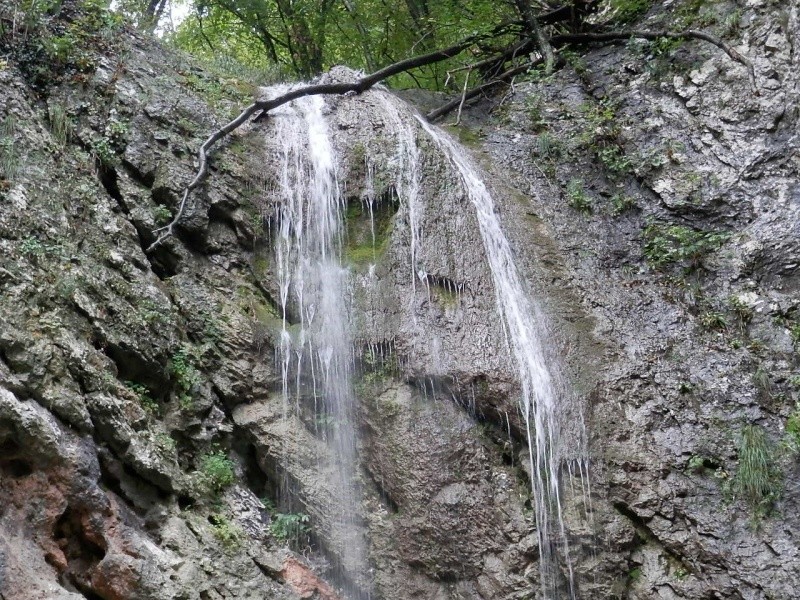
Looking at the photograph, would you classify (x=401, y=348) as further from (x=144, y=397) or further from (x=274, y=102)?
(x=274, y=102)

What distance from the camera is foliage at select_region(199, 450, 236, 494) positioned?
5.30m

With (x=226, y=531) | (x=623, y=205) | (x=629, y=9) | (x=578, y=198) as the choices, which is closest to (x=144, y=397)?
(x=226, y=531)

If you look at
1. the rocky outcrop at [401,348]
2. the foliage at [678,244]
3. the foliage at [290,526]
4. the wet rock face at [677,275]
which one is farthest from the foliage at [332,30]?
the foliage at [290,526]

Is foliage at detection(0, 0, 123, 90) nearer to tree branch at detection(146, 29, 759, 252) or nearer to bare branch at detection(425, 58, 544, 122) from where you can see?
tree branch at detection(146, 29, 759, 252)

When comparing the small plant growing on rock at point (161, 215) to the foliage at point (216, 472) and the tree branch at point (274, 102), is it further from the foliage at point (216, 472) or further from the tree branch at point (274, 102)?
the foliage at point (216, 472)

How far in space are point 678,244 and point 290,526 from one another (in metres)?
4.60

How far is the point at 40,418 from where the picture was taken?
13.8 feet

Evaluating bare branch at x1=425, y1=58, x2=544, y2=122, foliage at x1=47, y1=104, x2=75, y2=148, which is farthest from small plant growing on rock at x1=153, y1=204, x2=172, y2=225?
bare branch at x1=425, y1=58, x2=544, y2=122

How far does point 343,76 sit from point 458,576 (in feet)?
20.3

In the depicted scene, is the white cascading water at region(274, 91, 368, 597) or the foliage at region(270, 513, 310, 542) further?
the white cascading water at region(274, 91, 368, 597)

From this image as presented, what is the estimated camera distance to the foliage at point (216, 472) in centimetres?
530

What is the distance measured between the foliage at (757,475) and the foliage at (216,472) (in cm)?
392

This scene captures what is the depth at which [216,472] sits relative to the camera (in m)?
5.37

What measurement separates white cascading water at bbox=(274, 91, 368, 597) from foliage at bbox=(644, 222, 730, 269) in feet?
10.3
